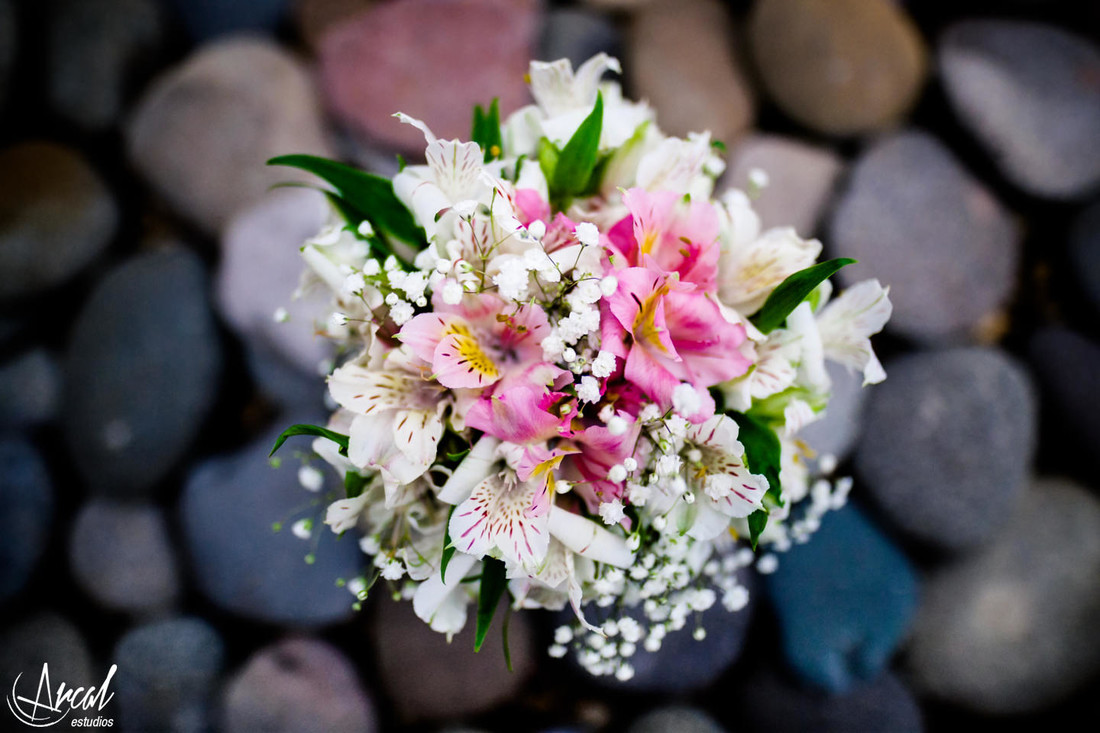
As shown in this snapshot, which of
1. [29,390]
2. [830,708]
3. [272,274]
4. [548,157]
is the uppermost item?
[548,157]

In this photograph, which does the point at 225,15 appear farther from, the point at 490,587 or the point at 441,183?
the point at 490,587

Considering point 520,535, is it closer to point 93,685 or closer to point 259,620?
point 259,620

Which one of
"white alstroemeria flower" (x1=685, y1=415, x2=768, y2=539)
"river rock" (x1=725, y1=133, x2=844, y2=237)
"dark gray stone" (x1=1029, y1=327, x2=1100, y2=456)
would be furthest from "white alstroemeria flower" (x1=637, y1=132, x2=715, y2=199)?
"dark gray stone" (x1=1029, y1=327, x2=1100, y2=456)

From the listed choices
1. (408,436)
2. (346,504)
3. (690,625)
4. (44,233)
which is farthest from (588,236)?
(44,233)

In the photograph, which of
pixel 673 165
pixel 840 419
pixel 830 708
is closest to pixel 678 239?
pixel 673 165

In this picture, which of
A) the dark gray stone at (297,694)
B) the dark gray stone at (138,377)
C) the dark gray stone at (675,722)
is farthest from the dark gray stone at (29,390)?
the dark gray stone at (675,722)
